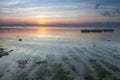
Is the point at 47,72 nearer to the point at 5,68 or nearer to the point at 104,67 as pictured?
the point at 5,68

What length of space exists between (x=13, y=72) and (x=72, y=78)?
7.28 meters

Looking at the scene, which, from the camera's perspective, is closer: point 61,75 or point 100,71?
point 61,75

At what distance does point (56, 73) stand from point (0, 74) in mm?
6317

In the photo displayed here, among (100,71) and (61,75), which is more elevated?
(61,75)

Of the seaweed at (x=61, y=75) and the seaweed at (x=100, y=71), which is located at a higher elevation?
the seaweed at (x=61, y=75)

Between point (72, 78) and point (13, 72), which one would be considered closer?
point (72, 78)

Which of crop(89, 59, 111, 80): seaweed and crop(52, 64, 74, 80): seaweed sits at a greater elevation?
crop(52, 64, 74, 80): seaweed

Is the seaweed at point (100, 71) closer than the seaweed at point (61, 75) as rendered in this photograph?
No

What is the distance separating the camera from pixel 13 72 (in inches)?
841

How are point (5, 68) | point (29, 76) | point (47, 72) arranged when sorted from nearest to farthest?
point (29, 76)
point (47, 72)
point (5, 68)

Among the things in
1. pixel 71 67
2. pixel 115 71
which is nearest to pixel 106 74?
pixel 115 71

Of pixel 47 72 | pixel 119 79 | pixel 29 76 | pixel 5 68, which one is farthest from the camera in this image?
pixel 5 68

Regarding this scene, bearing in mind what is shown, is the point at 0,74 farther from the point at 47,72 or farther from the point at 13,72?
the point at 47,72

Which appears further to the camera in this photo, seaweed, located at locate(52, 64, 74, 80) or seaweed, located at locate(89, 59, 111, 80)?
seaweed, located at locate(89, 59, 111, 80)
